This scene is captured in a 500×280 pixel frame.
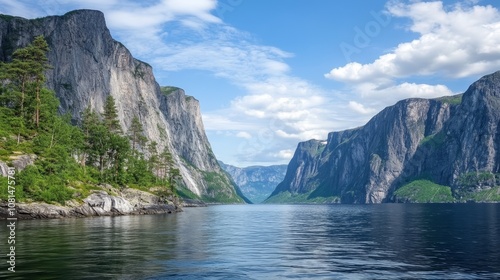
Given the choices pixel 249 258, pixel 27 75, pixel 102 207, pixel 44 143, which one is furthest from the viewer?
pixel 27 75

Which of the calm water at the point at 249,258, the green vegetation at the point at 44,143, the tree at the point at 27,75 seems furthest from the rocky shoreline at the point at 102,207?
the calm water at the point at 249,258

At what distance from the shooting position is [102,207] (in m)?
102

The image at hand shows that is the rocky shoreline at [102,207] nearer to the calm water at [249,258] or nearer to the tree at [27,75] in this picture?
the tree at [27,75]

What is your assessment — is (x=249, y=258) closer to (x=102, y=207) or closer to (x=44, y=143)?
(x=102, y=207)

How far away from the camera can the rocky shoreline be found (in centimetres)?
8062

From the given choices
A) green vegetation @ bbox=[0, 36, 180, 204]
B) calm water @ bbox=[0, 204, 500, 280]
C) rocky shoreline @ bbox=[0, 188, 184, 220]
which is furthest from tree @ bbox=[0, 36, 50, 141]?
calm water @ bbox=[0, 204, 500, 280]

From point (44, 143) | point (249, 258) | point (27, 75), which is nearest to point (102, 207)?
point (44, 143)

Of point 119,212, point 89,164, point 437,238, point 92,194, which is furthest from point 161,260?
point 89,164

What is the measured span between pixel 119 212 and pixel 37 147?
26265mm

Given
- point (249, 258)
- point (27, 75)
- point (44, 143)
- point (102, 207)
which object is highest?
point (27, 75)

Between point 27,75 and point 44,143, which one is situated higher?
point 27,75

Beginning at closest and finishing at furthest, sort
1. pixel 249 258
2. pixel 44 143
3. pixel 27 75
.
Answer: pixel 249 258 → pixel 44 143 → pixel 27 75

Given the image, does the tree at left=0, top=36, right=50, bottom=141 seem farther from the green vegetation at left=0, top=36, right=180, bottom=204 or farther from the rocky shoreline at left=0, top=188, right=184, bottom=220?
the rocky shoreline at left=0, top=188, right=184, bottom=220

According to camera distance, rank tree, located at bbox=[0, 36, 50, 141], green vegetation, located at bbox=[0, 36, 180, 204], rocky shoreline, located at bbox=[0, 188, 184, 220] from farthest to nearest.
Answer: tree, located at bbox=[0, 36, 50, 141] < green vegetation, located at bbox=[0, 36, 180, 204] < rocky shoreline, located at bbox=[0, 188, 184, 220]
